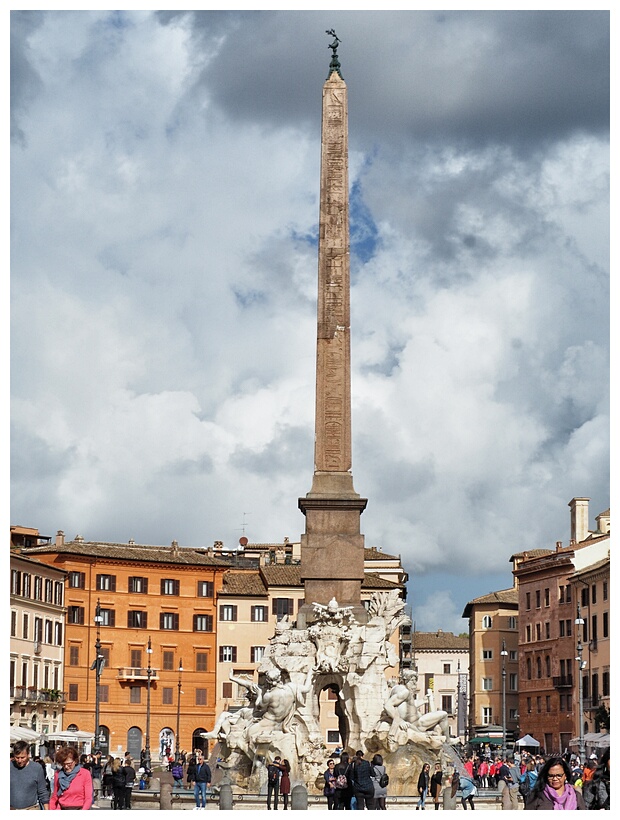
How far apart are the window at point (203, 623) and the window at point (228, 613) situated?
0.51 meters

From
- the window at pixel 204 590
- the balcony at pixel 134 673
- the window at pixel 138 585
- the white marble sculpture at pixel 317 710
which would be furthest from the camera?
the window at pixel 204 590

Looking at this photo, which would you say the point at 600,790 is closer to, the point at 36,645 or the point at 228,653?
the point at 36,645

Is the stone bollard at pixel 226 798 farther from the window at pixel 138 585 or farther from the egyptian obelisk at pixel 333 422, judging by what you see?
the window at pixel 138 585

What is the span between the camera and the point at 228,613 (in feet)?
218

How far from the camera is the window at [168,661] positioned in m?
64.9

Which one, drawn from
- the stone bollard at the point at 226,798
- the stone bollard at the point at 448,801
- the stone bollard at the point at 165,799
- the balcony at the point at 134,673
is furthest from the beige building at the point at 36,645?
the stone bollard at the point at 448,801

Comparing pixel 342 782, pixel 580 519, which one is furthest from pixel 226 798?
pixel 580 519

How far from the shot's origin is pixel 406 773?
27.9m

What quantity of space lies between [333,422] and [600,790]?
14208 millimetres

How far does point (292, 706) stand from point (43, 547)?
1506 inches

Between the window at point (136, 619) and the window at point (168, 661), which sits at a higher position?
the window at point (136, 619)

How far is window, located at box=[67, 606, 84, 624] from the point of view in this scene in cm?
6344

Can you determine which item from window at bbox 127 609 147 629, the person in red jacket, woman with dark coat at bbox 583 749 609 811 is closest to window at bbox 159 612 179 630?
window at bbox 127 609 147 629
